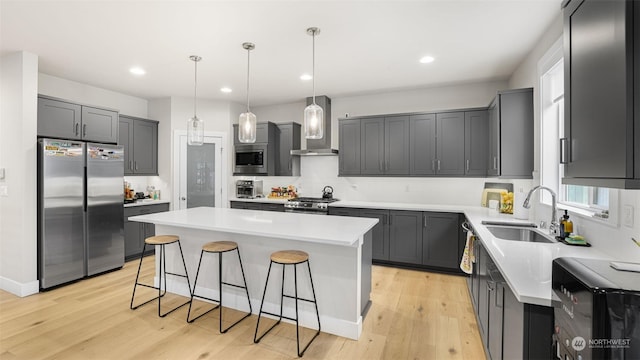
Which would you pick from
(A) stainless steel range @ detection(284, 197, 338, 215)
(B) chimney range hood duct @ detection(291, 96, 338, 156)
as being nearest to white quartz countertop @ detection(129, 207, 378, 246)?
(A) stainless steel range @ detection(284, 197, 338, 215)

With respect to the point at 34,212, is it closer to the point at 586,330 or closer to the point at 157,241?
the point at 157,241

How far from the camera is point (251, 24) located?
107 inches

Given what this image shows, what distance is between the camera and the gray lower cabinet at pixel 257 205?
16.9ft

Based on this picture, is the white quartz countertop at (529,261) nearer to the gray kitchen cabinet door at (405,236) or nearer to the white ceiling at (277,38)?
the gray kitchen cabinet door at (405,236)

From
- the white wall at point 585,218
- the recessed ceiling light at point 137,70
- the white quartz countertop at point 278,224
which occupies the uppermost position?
the recessed ceiling light at point 137,70

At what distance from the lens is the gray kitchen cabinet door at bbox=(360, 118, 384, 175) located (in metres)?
4.76

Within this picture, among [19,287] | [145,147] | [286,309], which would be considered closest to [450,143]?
[286,309]

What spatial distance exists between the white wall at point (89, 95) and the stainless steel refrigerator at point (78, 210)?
0.90m

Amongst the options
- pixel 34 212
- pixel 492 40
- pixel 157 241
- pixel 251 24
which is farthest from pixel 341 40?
pixel 34 212

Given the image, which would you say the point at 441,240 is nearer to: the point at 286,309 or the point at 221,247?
the point at 286,309

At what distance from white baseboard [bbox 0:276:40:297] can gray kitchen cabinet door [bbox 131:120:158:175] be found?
2.09m

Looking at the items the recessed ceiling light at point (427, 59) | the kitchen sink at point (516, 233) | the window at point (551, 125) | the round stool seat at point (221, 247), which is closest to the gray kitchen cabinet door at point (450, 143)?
the recessed ceiling light at point (427, 59)

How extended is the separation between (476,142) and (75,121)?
547 centimetres

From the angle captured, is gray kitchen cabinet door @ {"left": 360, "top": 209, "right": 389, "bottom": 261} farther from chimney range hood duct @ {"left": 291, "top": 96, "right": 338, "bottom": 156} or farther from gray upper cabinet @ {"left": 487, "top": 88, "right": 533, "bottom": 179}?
gray upper cabinet @ {"left": 487, "top": 88, "right": 533, "bottom": 179}
